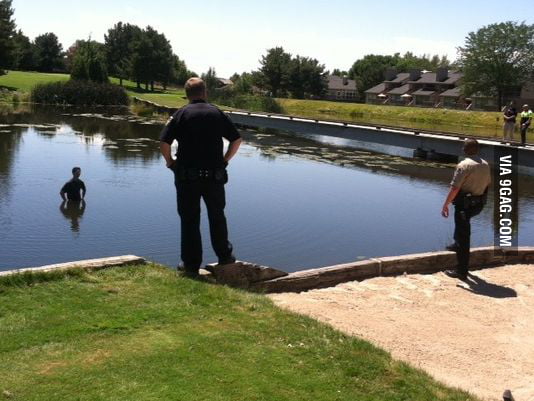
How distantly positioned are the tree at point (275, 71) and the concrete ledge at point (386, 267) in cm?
9242

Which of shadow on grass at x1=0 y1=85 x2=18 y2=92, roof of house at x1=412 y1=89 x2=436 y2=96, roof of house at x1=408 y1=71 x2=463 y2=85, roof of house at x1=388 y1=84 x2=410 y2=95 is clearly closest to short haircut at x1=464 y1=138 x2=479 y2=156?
shadow on grass at x1=0 y1=85 x2=18 y2=92

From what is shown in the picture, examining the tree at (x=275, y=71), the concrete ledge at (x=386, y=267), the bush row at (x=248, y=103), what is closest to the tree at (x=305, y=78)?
the tree at (x=275, y=71)

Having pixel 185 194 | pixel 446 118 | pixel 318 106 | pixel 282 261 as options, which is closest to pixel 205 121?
pixel 185 194

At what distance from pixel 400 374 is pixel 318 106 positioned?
259ft

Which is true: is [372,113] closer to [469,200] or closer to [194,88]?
[469,200]

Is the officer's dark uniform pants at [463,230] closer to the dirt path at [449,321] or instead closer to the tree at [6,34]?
the dirt path at [449,321]

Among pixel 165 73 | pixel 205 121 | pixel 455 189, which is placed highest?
pixel 165 73

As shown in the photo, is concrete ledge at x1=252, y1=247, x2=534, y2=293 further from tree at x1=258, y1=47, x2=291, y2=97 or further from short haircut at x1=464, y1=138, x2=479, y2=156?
tree at x1=258, y1=47, x2=291, y2=97

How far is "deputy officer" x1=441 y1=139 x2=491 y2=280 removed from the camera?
7.63 meters

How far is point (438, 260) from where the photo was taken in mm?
8289

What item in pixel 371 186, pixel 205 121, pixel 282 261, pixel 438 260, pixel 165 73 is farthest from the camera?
pixel 165 73

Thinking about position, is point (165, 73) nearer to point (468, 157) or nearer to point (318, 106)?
point (318, 106)

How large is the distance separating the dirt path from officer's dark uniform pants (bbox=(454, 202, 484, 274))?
0.83ft

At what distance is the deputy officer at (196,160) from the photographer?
245 inches
